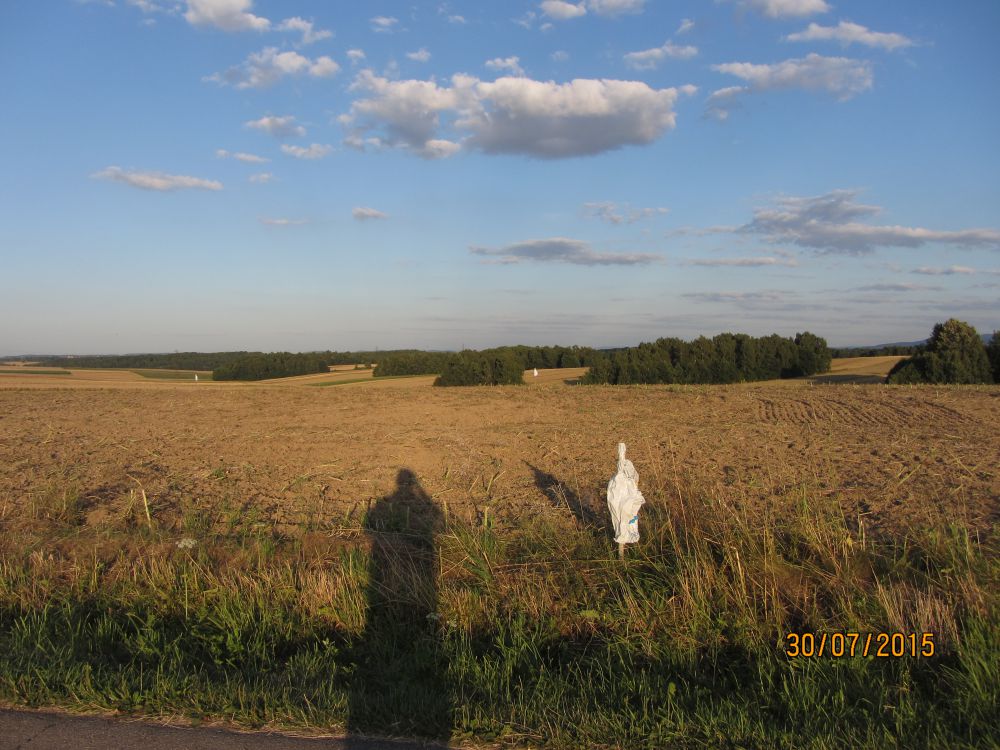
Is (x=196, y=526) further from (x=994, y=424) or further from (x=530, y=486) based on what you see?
(x=994, y=424)

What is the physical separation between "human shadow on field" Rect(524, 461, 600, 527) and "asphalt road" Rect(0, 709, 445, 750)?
137 inches

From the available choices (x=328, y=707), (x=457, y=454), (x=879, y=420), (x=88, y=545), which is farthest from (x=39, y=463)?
(x=879, y=420)

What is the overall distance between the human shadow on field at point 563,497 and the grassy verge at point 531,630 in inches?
27.8

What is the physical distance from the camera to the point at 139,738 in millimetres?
3324

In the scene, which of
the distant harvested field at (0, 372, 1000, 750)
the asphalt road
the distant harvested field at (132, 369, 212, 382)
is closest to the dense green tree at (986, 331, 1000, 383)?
the distant harvested field at (0, 372, 1000, 750)

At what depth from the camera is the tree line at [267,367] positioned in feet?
161

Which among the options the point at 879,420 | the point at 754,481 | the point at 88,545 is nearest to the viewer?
the point at 88,545

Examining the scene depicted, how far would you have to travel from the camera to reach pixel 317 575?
5289 millimetres

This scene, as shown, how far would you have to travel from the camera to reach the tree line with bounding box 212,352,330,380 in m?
49.0

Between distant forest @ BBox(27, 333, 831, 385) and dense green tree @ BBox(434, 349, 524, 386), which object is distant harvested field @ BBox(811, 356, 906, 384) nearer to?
distant forest @ BBox(27, 333, 831, 385)

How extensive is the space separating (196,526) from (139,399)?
54.3 feet

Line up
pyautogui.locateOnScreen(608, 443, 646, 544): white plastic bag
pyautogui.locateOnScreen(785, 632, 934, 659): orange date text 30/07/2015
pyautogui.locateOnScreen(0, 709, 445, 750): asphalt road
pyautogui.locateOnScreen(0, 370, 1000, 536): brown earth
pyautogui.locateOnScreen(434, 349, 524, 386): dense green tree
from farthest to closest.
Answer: pyautogui.locateOnScreen(434, 349, 524, 386): dense green tree < pyautogui.locateOnScreen(0, 370, 1000, 536): brown earth < pyautogui.locateOnScreen(608, 443, 646, 544): white plastic bag < pyautogui.locateOnScreen(785, 632, 934, 659): orange date text 30/07/2015 < pyautogui.locateOnScreen(0, 709, 445, 750): asphalt road

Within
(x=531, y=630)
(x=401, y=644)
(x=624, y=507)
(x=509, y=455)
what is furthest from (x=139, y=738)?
(x=509, y=455)

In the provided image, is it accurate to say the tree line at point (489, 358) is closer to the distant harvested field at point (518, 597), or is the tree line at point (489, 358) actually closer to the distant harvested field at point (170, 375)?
the distant harvested field at point (170, 375)
